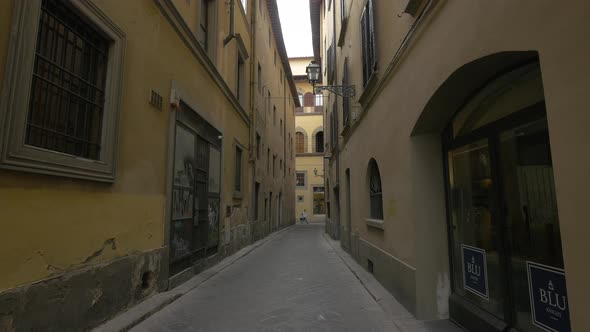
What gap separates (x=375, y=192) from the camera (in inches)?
318

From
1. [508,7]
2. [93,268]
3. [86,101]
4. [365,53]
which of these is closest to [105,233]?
[93,268]

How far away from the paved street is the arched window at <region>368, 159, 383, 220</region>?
1456 millimetres

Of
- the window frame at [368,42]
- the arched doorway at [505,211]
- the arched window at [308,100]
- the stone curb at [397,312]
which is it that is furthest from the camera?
the arched window at [308,100]

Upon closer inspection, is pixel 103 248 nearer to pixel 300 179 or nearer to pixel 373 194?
pixel 373 194

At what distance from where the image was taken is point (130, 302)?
5.02 m

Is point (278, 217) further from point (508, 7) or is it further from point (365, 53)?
point (508, 7)

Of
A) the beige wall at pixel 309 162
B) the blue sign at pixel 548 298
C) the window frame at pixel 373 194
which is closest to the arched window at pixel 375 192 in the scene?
the window frame at pixel 373 194

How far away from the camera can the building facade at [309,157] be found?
3847 centimetres

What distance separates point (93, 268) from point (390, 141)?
466cm

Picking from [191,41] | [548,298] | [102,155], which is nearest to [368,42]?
[191,41]

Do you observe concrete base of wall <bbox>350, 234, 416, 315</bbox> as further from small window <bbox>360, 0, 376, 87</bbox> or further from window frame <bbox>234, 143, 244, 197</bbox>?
Result: window frame <bbox>234, 143, 244, 197</bbox>

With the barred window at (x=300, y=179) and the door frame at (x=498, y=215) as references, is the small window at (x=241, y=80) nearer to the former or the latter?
the door frame at (x=498, y=215)

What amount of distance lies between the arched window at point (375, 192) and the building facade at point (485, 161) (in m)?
1.09

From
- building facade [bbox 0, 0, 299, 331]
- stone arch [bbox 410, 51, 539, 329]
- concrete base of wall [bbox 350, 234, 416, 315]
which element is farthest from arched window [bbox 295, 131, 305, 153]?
stone arch [bbox 410, 51, 539, 329]
